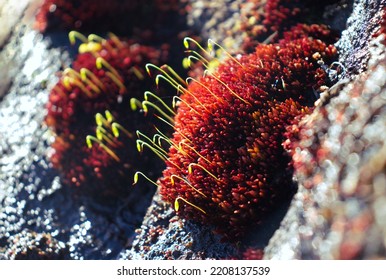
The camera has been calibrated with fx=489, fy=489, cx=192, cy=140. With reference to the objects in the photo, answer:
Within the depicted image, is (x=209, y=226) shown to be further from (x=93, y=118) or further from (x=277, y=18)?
(x=277, y=18)

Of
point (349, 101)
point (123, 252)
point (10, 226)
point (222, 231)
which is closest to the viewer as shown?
point (349, 101)

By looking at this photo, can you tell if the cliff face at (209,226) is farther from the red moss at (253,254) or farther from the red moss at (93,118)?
the red moss at (93,118)

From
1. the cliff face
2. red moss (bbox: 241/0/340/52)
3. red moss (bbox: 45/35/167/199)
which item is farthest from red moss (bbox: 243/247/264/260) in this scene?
red moss (bbox: 241/0/340/52)

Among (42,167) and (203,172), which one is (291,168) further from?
(42,167)

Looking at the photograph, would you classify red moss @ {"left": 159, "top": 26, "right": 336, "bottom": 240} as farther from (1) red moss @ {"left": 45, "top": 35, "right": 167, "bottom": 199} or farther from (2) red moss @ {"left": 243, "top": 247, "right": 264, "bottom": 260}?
(1) red moss @ {"left": 45, "top": 35, "right": 167, "bottom": 199}

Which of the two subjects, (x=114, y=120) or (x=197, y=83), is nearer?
(x=197, y=83)

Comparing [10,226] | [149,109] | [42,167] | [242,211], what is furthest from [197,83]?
[10,226]
